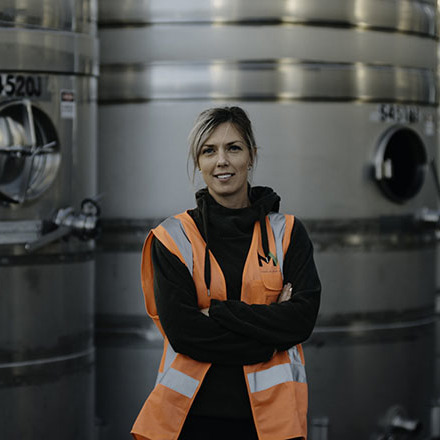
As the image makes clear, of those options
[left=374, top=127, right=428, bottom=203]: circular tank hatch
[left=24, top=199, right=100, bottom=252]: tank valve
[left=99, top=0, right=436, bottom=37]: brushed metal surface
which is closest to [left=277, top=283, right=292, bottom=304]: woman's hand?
[left=24, top=199, right=100, bottom=252]: tank valve

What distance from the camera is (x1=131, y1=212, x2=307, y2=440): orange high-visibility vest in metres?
3.13

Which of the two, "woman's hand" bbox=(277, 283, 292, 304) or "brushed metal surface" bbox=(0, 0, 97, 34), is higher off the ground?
"brushed metal surface" bbox=(0, 0, 97, 34)

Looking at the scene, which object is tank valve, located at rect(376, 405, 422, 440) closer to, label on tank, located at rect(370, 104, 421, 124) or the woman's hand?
label on tank, located at rect(370, 104, 421, 124)

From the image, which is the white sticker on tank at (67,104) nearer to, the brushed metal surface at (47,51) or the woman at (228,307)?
the brushed metal surface at (47,51)

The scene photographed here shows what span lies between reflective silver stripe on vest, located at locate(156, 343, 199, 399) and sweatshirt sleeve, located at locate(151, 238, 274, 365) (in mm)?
62

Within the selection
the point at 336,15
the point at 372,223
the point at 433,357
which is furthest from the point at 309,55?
the point at 433,357

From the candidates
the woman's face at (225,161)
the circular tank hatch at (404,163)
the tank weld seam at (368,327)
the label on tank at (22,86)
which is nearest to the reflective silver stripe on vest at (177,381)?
the woman's face at (225,161)

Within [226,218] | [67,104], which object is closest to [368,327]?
[67,104]

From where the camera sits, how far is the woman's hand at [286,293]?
3.25m

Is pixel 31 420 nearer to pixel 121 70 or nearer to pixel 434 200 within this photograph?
pixel 121 70

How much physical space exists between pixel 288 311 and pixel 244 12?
302 cm

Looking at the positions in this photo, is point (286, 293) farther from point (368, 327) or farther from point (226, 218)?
point (368, 327)

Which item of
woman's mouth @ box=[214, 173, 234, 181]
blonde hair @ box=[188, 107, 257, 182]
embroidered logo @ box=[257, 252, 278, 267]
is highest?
blonde hair @ box=[188, 107, 257, 182]

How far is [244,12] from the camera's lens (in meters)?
5.84
